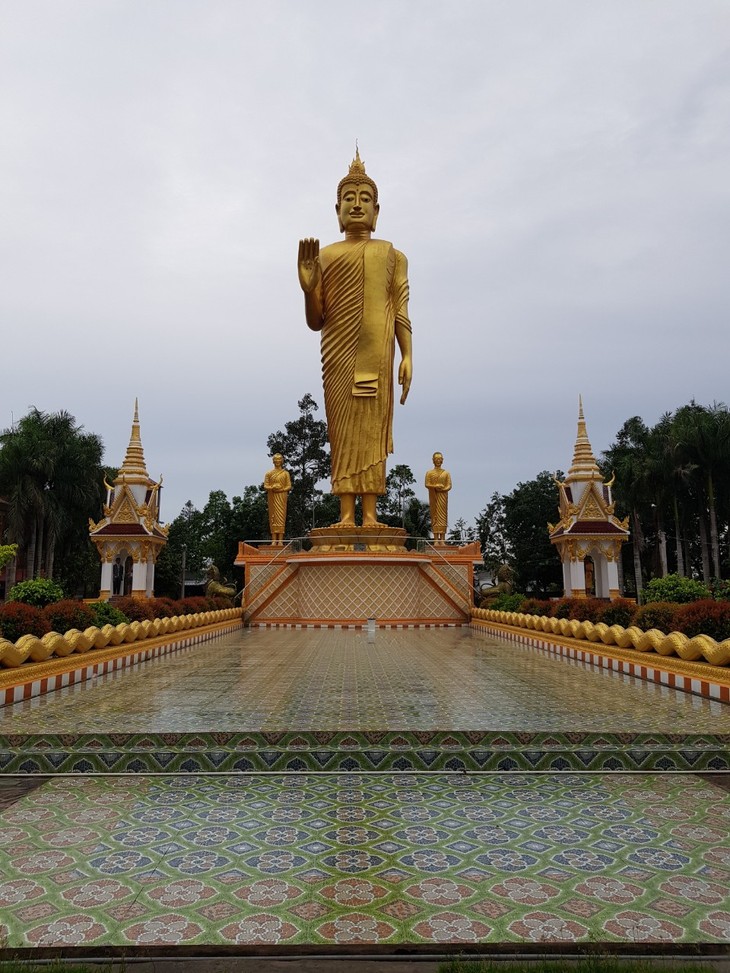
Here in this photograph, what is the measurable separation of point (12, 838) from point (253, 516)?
27.3 meters

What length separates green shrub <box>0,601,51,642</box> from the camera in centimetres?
591

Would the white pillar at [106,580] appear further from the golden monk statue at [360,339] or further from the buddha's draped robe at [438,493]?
the buddha's draped robe at [438,493]

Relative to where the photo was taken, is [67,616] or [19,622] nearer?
[19,622]

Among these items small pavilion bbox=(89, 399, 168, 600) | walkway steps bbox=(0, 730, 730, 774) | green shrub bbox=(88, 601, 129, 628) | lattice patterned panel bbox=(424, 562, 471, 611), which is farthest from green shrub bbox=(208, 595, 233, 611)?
walkway steps bbox=(0, 730, 730, 774)

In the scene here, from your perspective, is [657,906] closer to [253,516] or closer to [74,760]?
[74,760]

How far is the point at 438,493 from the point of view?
16.6m

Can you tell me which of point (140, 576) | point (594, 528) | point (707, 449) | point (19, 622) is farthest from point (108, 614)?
point (707, 449)

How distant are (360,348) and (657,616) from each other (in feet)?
31.2

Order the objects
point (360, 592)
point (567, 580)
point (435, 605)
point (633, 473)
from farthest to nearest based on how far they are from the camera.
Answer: point (633, 473)
point (567, 580)
point (435, 605)
point (360, 592)

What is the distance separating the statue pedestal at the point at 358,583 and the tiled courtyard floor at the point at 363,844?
9.01 metres

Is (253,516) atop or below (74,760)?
atop

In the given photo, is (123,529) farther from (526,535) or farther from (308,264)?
(526,535)

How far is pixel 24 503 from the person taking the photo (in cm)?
2122

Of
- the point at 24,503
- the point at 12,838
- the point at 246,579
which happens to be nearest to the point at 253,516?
the point at 24,503
